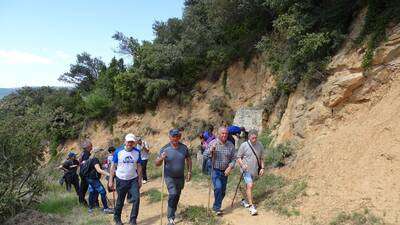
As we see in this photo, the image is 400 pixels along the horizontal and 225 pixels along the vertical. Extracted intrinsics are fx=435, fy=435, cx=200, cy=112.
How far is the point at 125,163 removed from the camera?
828 cm

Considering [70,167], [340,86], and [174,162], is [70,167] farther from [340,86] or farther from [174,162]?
[340,86]

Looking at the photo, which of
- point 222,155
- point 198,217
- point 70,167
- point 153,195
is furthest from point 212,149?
point 70,167

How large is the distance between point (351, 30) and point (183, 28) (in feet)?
39.4

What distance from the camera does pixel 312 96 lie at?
41.9ft

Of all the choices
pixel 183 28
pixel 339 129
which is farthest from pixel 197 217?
pixel 183 28

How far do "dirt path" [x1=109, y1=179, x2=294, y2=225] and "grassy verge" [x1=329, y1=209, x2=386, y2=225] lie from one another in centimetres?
87

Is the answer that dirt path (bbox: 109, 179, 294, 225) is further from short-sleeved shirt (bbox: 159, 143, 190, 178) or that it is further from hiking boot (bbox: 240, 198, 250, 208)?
short-sleeved shirt (bbox: 159, 143, 190, 178)

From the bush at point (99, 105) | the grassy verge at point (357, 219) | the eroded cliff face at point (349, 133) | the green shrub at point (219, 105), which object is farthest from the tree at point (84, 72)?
the grassy verge at point (357, 219)

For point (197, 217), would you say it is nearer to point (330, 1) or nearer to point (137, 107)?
point (330, 1)

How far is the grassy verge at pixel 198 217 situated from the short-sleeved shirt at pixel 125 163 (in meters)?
1.39

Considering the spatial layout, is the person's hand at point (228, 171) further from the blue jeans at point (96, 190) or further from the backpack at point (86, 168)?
the backpack at point (86, 168)

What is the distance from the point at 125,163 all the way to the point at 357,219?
4.33 metres

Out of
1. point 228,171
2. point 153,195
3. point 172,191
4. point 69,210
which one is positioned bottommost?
point 153,195

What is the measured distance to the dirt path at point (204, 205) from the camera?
333 inches
